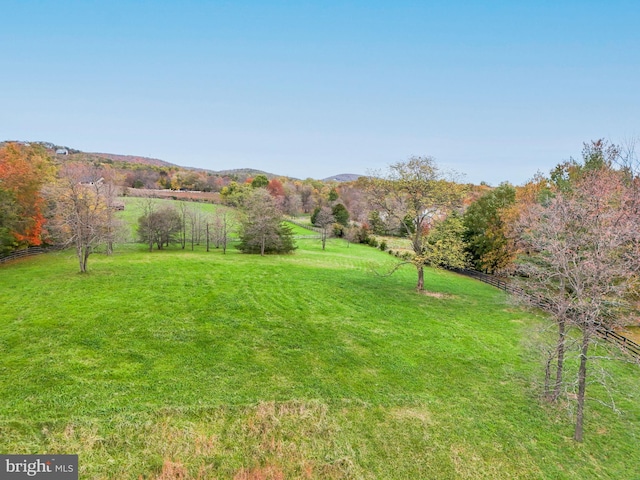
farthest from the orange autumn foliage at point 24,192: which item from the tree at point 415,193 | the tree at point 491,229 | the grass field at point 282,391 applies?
the tree at point 491,229

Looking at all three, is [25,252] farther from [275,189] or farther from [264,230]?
[275,189]

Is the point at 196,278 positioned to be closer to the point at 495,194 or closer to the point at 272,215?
the point at 272,215

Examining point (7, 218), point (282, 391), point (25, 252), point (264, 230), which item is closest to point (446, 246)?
point (282, 391)

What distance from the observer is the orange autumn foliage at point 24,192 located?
24438 millimetres

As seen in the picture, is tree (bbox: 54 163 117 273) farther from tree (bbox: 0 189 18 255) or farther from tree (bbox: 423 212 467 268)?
tree (bbox: 423 212 467 268)

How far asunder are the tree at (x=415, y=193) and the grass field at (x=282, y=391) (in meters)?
5.96

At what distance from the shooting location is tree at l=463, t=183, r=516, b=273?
30.7 metres

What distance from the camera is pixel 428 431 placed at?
9383 mm

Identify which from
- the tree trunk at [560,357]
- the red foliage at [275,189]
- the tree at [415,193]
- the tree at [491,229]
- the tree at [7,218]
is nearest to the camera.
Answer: the tree trunk at [560,357]

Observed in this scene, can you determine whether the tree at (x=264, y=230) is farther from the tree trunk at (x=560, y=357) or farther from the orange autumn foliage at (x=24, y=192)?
the tree trunk at (x=560, y=357)

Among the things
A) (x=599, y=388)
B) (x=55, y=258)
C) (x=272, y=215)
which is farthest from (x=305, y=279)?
(x=55, y=258)

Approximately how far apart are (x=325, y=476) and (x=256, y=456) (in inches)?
72.0

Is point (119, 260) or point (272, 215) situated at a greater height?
point (272, 215)

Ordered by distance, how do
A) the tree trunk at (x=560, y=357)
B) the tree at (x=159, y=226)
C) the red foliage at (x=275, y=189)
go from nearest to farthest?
the tree trunk at (x=560, y=357)
the tree at (x=159, y=226)
the red foliage at (x=275, y=189)
